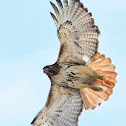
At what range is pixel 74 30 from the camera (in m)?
12.8

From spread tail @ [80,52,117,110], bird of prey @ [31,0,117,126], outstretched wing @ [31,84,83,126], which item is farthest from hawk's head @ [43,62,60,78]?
spread tail @ [80,52,117,110]

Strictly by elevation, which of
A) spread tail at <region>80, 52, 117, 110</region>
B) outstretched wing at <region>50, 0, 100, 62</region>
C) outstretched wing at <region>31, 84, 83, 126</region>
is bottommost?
outstretched wing at <region>31, 84, 83, 126</region>

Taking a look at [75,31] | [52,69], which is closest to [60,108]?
[52,69]

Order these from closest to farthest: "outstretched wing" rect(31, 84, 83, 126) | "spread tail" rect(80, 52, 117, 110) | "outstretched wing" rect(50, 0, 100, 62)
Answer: "outstretched wing" rect(50, 0, 100, 62)
"spread tail" rect(80, 52, 117, 110)
"outstretched wing" rect(31, 84, 83, 126)

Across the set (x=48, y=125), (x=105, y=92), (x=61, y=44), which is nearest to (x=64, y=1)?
(x=61, y=44)

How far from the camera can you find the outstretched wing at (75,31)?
41.3 ft

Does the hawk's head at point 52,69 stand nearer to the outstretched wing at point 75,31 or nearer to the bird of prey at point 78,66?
the bird of prey at point 78,66

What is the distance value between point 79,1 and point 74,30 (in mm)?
963

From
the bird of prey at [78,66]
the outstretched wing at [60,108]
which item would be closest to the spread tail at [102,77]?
the bird of prey at [78,66]

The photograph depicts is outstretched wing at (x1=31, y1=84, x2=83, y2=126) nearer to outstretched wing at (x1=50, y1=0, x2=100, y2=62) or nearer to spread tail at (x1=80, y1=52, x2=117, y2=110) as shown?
spread tail at (x1=80, y1=52, x2=117, y2=110)

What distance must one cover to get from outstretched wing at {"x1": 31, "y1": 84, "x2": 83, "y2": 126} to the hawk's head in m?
0.66

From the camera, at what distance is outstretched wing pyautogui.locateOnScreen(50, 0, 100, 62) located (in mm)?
12594

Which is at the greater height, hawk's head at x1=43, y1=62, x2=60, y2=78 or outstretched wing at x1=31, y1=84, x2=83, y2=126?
hawk's head at x1=43, y1=62, x2=60, y2=78

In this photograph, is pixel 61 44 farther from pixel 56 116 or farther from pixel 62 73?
pixel 56 116
